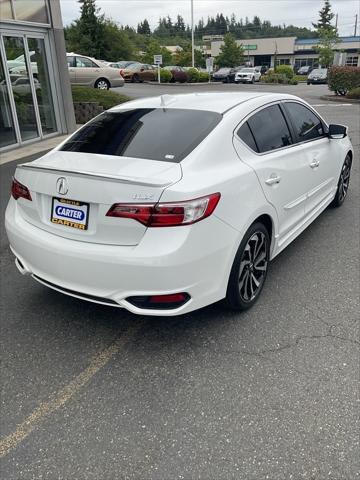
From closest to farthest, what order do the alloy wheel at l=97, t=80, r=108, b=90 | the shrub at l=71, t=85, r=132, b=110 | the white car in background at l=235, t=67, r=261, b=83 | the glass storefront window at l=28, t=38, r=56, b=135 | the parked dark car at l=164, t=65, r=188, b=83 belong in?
the glass storefront window at l=28, t=38, r=56, b=135 < the shrub at l=71, t=85, r=132, b=110 < the alloy wheel at l=97, t=80, r=108, b=90 < the parked dark car at l=164, t=65, r=188, b=83 < the white car in background at l=235, t=67, r=261, b=83

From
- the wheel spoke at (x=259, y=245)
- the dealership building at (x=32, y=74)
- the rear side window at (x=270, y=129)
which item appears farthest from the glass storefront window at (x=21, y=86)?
the wheel spoke at (x=259, y=245)

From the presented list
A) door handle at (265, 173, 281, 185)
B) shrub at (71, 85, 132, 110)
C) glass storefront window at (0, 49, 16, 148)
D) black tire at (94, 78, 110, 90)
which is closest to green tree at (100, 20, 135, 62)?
black tire at (94, 78, 110, 90)

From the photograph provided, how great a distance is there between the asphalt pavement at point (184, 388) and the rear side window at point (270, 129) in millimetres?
1236

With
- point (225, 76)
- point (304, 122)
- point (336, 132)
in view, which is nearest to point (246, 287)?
point (304, 122)

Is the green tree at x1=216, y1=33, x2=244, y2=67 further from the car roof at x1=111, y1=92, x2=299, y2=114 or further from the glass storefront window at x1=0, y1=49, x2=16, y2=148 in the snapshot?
the car roof at x1=111, y1=92, x2=299, y2=114

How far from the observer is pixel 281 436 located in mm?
2289

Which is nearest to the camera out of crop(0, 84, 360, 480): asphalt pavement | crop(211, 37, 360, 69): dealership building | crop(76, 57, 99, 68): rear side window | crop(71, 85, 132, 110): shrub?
crop(0, 84, 360, 480): asphalt pavement

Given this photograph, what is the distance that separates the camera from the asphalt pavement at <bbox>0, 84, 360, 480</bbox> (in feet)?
7.14

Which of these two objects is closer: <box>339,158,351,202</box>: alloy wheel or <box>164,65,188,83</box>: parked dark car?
<box>339,158,351,202</box>: alloy wheel

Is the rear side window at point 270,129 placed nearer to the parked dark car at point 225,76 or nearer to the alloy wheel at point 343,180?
the alloy wheel at point 343,180

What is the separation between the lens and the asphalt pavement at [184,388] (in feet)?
7.14

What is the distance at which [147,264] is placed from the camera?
8.36 feet

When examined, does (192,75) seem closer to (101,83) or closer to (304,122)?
(101,83)

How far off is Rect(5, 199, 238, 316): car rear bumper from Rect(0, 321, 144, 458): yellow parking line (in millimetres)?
435
